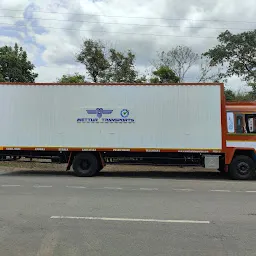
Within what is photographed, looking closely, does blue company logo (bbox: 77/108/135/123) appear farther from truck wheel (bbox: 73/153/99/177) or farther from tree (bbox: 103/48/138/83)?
tree (bbox: 103/48/138/83)

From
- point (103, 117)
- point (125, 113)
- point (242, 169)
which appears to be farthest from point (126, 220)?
point (242, 169)

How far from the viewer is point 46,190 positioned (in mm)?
10211

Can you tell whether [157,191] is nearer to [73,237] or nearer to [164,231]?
[164,231]

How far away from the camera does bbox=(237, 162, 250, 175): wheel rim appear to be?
43.2 ft

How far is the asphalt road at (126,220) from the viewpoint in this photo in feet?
16.9

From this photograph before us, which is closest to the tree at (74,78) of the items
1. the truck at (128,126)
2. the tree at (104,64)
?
the tree at (104,64)

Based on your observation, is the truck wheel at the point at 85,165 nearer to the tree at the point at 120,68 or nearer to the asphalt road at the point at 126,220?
the asphalt road at the point at 126,220

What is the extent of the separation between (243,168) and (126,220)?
25.5 ft

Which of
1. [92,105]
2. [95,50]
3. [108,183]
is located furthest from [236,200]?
[95,50]

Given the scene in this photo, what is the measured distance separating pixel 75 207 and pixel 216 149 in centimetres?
709

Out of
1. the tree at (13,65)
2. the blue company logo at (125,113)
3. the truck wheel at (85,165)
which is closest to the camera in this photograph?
the blue company logo at (125,113)

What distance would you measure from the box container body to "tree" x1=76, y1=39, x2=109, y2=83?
18561mm

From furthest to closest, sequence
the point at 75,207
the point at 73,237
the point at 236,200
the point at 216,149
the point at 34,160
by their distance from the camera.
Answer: the point at 34,160 < the point at 216,149 < the point at 236,200 < the point at 75,207 < the point at 73,237

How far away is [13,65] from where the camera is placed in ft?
123
